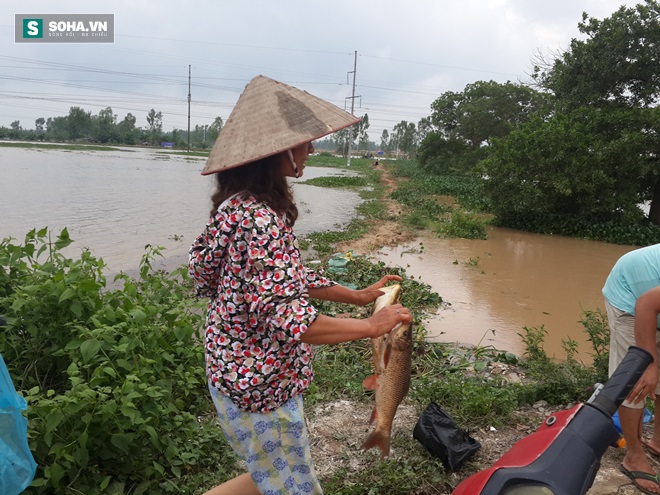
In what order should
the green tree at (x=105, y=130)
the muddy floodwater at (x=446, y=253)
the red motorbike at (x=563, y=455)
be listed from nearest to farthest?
the red motorbike at (x=563, y=455)
the muddy floodwater at (x=446, y=253)
the green tree at (x=105, y=130)

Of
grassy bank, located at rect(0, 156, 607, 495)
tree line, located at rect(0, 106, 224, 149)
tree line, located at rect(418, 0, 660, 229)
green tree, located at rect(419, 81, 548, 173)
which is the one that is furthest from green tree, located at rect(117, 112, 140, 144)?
grassy bank, located at rect(0, 156, 607, 495)

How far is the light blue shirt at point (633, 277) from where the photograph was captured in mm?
2803

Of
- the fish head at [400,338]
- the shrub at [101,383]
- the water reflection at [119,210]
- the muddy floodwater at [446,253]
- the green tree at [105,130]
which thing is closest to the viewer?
the fish head at [400,338]

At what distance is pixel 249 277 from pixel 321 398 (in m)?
2.57

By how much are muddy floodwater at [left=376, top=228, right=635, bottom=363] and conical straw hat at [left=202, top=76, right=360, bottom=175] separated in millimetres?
4239

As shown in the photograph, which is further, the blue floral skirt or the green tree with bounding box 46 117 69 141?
the green tree with bounding box 46 117 69 141

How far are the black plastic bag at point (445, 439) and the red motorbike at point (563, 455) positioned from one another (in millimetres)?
2177

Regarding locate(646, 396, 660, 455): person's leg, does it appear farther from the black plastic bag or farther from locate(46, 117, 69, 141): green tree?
locate(46, 117, 69, 141): green tree

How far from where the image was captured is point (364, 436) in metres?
3.46

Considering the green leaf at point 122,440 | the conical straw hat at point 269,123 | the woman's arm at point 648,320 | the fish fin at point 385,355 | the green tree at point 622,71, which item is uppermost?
the green tree at point 622,71

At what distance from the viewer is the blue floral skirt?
6.08 feet

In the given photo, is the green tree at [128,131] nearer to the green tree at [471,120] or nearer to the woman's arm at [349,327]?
the green tree at [471,120]

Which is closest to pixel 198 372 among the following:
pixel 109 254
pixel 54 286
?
pixel 54 286

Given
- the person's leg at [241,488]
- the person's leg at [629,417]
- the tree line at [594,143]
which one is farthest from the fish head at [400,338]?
the tree line at [594,143]
